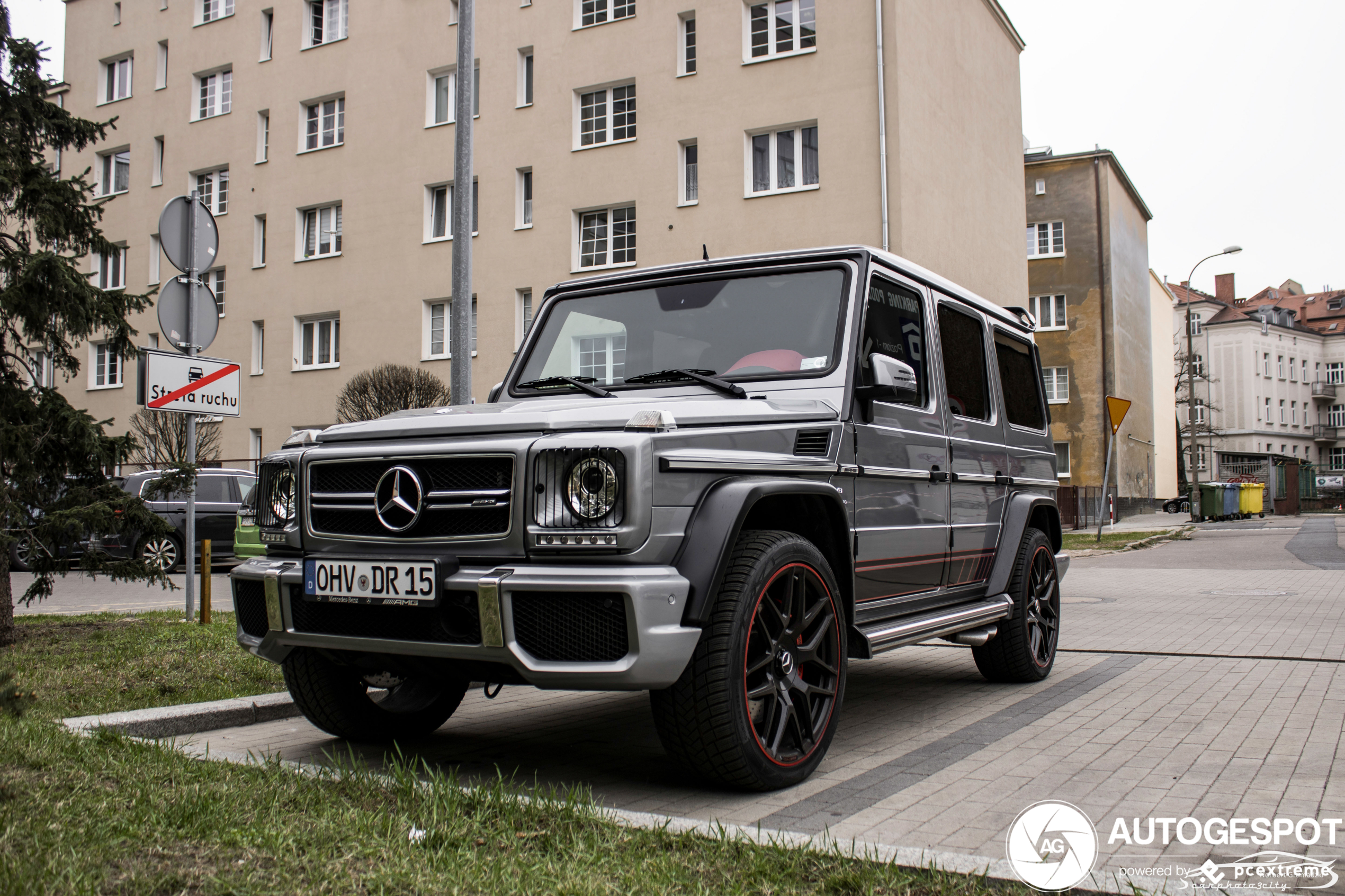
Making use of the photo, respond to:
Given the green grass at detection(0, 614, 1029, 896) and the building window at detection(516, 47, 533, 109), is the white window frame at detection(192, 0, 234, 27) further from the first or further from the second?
the green grass at detection(0, 614, 1029, 896)

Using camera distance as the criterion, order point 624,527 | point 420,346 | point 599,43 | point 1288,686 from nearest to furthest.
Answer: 1. point 624,527
2. point 1288,686
3. point 599,43
4. point 420,346

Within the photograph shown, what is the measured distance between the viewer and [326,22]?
29.5 metres

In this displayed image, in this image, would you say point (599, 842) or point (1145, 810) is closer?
point (599, 842)

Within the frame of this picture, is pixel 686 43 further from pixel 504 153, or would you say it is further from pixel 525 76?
pixel 504 153

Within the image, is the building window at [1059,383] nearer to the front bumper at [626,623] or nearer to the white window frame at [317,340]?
the white window frame at [317,340]

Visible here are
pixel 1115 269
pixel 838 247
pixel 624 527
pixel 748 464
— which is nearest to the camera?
pixel 624 527

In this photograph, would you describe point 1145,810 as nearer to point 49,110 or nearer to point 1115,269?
point 49,110

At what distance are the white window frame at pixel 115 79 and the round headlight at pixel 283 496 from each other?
3415 centimetres

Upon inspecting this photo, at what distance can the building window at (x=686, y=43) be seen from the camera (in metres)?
24.2

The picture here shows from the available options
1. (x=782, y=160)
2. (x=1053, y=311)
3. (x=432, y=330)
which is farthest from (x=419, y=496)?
(x=1053, y=311)

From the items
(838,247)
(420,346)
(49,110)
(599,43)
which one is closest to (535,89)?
(599,43)

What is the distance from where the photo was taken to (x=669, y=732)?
3.76 meters

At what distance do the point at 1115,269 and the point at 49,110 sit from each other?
38182 mm

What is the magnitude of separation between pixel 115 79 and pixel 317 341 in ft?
41.0
